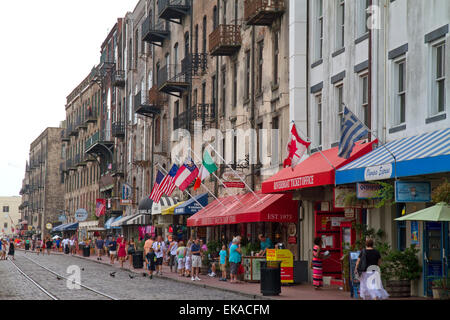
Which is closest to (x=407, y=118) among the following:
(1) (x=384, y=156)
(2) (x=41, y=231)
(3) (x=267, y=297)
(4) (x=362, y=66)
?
(1) (x=384, y=156)

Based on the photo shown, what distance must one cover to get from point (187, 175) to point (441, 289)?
1784 cm

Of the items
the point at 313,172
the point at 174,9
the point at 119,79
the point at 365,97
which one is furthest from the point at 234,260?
the point at 119,79

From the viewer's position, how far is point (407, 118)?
864 inches

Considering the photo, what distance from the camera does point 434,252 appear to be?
69.2 ft

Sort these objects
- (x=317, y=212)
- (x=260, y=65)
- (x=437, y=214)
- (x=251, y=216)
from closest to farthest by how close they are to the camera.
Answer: (x=437, y=214) < (x=317, y=212) < (x=251, y=216) < (x=260, y=65)

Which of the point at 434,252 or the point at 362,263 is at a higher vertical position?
the point at 434,252

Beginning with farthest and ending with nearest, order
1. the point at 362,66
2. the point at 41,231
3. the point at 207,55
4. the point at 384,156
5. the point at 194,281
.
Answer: the point at 41,231 < the point at 207,55 < the point at 194,281 < the point at 362,66 < the point at 384,156

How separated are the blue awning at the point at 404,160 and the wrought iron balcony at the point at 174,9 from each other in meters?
25.5

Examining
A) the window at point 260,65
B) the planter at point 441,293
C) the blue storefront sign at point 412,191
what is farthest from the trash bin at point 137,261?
the planter at point 441,293

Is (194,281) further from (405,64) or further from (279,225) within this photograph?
(405,64)

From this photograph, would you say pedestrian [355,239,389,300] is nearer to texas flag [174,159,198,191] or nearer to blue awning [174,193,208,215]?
texas flag [174,159,198,191]

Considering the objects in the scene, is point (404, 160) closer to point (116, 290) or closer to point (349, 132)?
point (349, 132)
